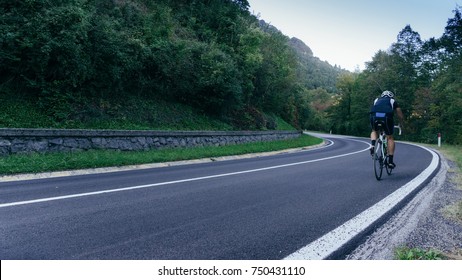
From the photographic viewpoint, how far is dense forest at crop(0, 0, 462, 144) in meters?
11.4

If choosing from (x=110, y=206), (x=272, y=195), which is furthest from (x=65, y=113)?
(x=272, y=195)

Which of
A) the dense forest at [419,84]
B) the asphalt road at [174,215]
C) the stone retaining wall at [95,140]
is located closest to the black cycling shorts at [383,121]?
the asphalt road at [174,215]

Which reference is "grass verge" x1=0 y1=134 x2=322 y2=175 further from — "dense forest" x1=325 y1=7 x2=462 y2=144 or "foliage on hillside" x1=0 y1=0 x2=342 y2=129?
"dense forest" x1=325 y1=7 x2=462 y2=144

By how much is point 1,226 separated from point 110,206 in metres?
1.30

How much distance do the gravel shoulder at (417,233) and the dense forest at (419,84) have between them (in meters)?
26.3

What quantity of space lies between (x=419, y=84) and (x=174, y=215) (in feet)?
170

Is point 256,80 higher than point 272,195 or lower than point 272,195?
higher

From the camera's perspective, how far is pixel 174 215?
13.4 ft

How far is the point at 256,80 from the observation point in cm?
2906

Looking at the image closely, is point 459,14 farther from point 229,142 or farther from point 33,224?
point 33,224

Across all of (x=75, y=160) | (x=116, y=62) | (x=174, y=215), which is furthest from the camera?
(x=116, y=62)

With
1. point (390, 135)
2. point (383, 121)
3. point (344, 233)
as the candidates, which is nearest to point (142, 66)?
point (383, 121)

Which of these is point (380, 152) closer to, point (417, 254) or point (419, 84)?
point (417, 254)

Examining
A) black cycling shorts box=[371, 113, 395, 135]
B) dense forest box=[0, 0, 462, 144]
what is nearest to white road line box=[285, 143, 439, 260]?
black cycling shorts box=[371, 113, 395, 135]
